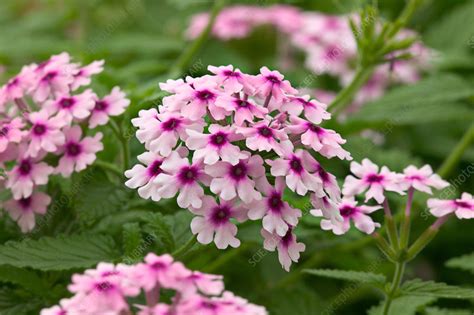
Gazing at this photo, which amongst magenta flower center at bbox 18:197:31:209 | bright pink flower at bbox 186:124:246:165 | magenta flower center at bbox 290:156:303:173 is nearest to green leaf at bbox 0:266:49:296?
magenta flower center at bbox 18:197:31:209

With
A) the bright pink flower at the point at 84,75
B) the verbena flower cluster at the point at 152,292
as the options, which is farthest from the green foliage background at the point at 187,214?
the verbena flower cluster at the point at 152,292

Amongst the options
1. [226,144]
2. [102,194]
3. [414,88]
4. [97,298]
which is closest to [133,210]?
[102,194]

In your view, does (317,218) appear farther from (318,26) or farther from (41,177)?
(318,26)

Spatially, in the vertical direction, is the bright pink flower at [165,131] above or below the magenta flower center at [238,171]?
below

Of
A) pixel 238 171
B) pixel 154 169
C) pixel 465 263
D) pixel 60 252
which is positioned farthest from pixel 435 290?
pixel 60 252

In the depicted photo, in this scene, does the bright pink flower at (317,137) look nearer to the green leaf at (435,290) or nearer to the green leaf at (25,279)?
the green leaf at (435,290)

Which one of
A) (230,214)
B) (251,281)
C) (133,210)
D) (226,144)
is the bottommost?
(251,281)
